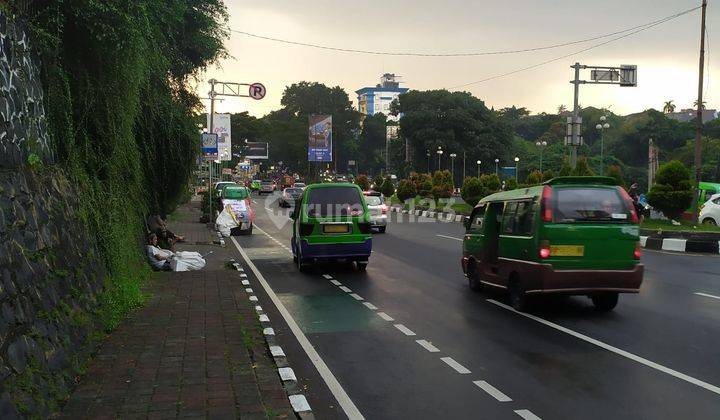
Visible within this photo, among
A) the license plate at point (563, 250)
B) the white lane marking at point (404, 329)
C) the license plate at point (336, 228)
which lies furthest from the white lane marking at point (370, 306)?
the license plate at point (336, 228)

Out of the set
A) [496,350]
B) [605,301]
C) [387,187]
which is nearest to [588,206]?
[605,301]

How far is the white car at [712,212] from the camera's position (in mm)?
23672

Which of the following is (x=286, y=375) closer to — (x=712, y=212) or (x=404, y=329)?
(x=404, y=329)

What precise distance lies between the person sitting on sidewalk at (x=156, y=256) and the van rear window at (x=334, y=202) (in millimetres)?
3350

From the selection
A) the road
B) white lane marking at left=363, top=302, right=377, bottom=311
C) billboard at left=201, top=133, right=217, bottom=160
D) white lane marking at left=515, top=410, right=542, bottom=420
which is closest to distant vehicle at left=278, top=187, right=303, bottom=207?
billboard at left=201, top=133, right=217, bottom=160

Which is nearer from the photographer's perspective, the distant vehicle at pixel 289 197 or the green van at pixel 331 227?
the green van at pixel 331 227

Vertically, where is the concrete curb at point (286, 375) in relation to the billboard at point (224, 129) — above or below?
below

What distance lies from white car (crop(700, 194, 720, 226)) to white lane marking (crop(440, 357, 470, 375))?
69.2ft

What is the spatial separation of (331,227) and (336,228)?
0.39 feet

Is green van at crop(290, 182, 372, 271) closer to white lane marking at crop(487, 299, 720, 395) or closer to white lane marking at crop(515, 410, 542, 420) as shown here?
white lane marking at crop(487, 299, 720, 395)

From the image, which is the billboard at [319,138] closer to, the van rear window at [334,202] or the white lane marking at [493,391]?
the van rear window at [334,202]

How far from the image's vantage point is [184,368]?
20.3ft

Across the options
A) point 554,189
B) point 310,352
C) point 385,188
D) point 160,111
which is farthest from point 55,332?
point 385,188

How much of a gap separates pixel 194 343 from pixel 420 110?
75.2 meters
